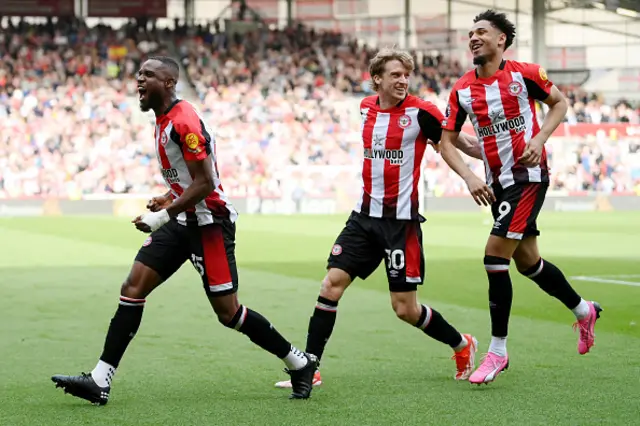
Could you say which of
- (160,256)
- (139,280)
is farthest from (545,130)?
(139,280)

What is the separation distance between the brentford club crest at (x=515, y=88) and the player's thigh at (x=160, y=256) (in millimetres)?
2279

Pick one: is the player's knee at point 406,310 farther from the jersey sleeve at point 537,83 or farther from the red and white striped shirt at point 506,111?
the jersey sleeve at point 537,83

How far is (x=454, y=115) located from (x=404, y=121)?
0.35 metres

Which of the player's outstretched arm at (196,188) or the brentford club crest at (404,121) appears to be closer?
the player's outstretched arm at (196,188)

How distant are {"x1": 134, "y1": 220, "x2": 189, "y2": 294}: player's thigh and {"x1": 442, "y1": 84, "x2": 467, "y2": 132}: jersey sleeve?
5.91 feet

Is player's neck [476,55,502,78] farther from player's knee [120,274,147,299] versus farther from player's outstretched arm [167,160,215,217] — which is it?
player's knee [120,274,147,299]

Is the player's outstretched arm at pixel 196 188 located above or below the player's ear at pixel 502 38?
below

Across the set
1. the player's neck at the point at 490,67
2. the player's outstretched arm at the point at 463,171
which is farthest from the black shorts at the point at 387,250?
the player's neck at the point at 490,67

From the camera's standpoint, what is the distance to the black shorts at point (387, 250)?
693cm

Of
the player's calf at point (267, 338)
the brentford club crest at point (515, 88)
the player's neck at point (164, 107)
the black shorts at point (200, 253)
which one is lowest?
the player's calf at point (267, 338)

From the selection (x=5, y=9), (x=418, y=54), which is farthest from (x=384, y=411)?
(x=418, y=54)

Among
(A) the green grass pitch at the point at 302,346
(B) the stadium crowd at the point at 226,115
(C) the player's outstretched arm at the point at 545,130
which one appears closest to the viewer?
(A) the green grass pitch at the point at 302,346

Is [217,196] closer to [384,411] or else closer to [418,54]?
[384,411]

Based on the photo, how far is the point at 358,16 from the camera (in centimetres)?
4869
